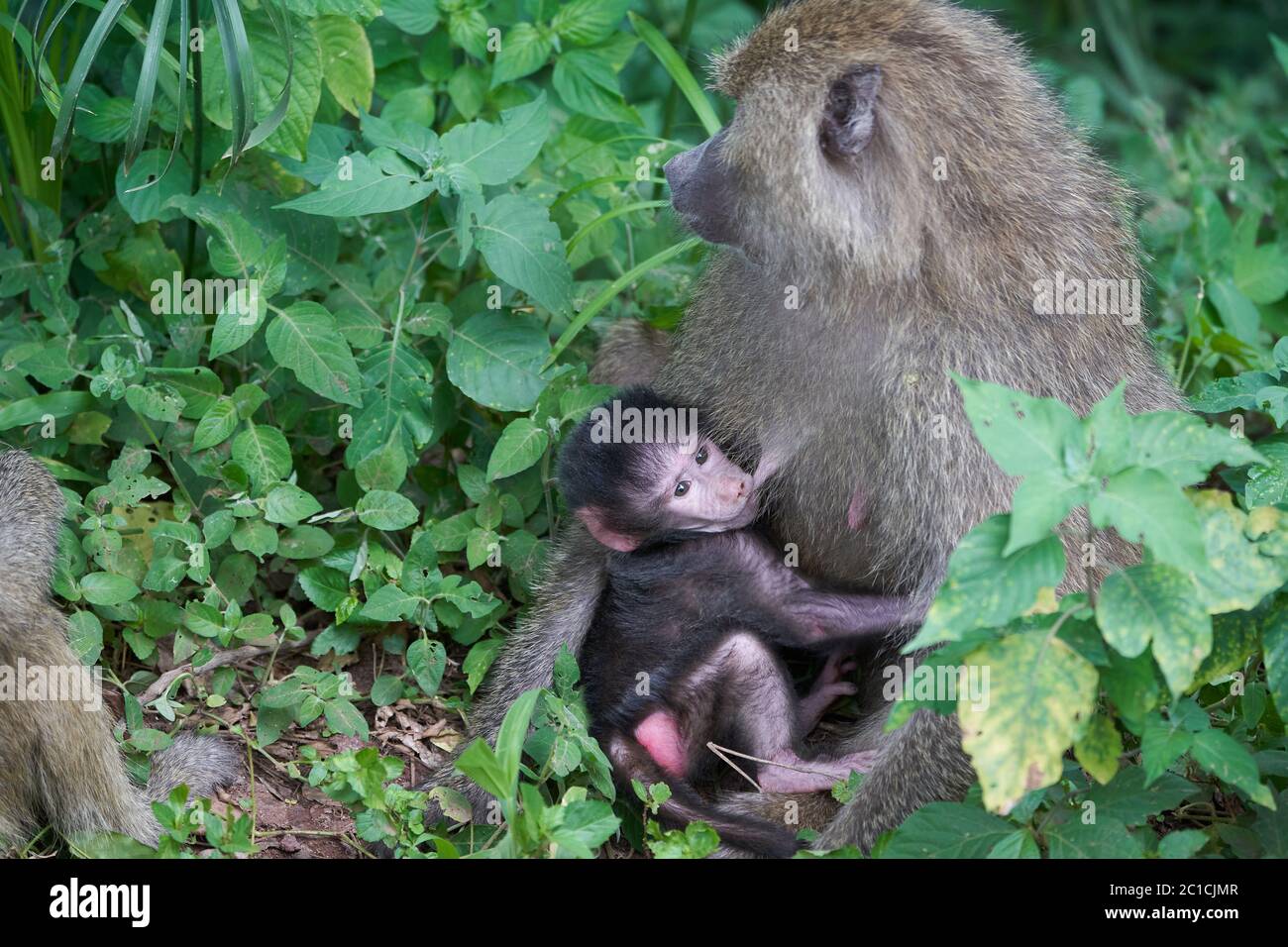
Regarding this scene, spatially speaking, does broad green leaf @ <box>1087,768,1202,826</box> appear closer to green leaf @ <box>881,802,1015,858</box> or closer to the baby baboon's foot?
green leaf @ <box>881,802,1015,858</box>

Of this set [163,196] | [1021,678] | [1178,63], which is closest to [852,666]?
[1021,678]

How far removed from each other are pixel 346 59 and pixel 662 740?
188 cm

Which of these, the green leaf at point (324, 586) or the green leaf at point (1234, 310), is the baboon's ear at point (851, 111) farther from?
the green leaf at point (1234, 310)

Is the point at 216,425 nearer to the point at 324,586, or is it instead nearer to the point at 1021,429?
the point at 324,586

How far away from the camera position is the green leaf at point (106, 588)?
10.6 feet

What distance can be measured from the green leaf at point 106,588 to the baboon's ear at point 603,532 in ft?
3.33

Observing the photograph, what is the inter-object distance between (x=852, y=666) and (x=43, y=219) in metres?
2.32

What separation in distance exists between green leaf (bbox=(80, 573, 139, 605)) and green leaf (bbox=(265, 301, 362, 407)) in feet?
1.98

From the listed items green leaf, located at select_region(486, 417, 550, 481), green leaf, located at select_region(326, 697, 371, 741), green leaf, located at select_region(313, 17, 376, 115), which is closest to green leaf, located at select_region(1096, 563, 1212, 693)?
green leaf, located at select_region(486, 417, 550, 481)

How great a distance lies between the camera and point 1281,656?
257 cm

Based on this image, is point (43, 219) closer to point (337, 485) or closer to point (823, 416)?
point (337, 485)

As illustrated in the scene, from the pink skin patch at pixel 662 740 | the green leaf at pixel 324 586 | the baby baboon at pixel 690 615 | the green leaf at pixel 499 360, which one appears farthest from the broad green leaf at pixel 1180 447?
the green leaf at pixel 324 586

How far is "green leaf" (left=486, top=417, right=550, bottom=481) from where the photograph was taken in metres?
3.47

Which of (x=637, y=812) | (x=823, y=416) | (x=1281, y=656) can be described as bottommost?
(x=637, y=812)
